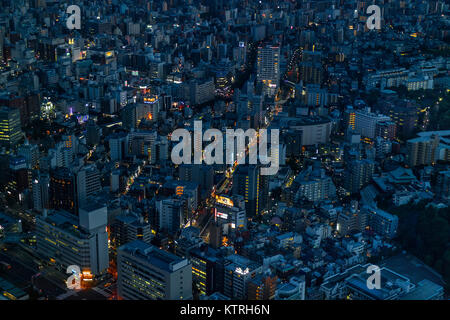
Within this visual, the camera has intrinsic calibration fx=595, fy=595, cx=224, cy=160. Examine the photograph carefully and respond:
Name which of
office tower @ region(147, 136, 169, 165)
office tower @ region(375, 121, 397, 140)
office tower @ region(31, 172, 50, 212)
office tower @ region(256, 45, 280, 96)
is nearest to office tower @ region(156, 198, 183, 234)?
office tower @ region(31, 172, 50, 212)

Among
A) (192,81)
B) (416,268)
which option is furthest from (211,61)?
(416,268)

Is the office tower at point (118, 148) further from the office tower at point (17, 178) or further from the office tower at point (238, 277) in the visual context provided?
the office tower at point (238, 277)

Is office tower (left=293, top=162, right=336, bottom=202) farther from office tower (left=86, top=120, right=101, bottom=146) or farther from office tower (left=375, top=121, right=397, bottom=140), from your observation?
office tower (left=86, top=120, right=101, bottom=146)

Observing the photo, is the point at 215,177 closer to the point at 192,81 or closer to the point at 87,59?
the point at 192,81

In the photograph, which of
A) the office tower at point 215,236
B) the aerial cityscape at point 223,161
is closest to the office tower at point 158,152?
the aerial cityscape at point 223,161

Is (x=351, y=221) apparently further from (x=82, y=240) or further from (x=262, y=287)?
(x=82, y=240)
